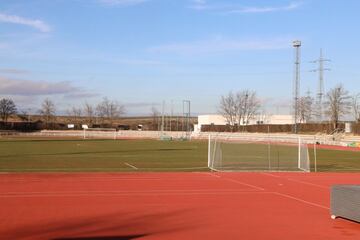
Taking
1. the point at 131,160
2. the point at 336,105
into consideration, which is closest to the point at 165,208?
the point at 131,160

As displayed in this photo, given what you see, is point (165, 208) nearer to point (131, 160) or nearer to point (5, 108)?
point (131, 160)

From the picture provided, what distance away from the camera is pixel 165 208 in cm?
1520

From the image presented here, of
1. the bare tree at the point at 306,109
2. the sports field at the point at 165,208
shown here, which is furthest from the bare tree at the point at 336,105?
the sports field at the point at 165,208

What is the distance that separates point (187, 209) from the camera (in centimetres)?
1507

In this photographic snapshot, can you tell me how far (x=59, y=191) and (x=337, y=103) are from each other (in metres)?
87.4

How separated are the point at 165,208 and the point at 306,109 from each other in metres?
106

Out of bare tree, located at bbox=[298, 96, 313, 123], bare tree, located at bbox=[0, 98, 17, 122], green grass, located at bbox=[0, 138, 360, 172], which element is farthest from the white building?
green grass, located at bbox=[0, 138, 360, 172]

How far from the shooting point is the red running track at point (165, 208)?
1152 centimetres

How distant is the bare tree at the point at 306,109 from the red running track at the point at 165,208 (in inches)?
3657

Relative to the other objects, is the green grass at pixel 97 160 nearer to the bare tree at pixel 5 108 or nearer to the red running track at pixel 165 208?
the red running track at pixel 165 208

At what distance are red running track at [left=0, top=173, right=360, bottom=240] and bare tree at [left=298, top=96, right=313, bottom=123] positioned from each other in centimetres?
9288

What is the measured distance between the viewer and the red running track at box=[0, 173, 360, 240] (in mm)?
11523

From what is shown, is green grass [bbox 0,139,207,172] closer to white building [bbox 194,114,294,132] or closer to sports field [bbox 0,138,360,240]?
sports field [bbox 0,138,360,240]

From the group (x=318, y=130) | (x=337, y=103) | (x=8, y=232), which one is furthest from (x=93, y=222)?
(x=337, y=103)
